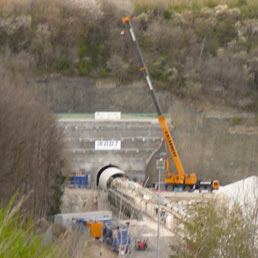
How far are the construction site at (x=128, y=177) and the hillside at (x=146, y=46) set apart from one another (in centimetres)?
701

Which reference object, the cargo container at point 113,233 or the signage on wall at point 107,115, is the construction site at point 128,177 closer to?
the signage on wall at point 107,115

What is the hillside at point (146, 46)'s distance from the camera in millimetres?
47656

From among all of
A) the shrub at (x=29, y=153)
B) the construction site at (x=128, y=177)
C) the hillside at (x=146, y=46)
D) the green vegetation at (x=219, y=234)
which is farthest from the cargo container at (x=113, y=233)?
the hillside at (x=146, y=46)

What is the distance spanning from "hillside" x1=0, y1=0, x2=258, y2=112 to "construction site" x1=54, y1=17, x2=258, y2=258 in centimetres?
701

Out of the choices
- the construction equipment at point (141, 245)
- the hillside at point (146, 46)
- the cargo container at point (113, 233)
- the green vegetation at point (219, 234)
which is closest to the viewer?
the green vegetation at point (219, 234)

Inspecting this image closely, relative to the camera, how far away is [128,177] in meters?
35.4

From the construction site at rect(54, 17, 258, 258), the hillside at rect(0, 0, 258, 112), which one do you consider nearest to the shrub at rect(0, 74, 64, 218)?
the construction site at rect(54, 17, 258, 258)

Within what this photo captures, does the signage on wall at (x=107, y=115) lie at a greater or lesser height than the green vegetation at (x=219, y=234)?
greater

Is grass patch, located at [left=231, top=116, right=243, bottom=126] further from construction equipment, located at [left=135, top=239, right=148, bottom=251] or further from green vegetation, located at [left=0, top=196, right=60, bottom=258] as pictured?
green vegetation, located at [left=0, top=196, right=60, bottom=258]

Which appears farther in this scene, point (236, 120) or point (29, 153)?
point (236, 120)

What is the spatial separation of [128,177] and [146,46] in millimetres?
20146

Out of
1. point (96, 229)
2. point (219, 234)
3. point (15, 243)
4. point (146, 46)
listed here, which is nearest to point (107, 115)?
point (146, 46)

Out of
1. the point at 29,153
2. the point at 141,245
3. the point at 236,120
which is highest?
the point at 236,120

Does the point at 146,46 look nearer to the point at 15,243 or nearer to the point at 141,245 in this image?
the point at 141,245
